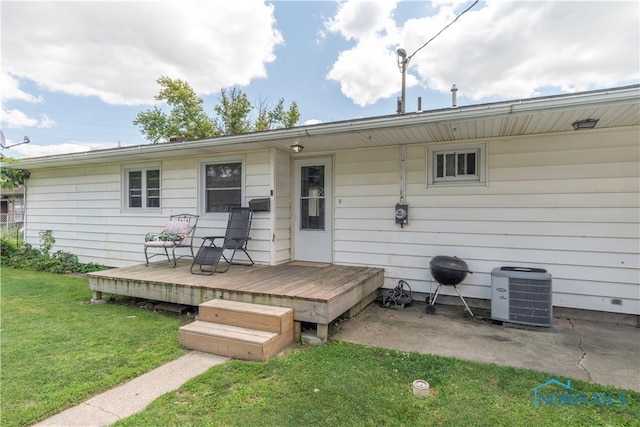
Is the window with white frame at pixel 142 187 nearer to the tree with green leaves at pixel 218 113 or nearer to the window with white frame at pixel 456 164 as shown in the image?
the window with white frame at pixel 456 164

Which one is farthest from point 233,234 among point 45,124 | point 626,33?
point 45,124

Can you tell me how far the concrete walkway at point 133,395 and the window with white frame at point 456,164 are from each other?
3533 millimetres

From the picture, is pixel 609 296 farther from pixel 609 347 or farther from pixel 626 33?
pixel 626 33

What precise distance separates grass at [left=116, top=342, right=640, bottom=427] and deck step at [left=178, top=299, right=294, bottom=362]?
0.13 meters

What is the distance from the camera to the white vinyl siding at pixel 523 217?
3.68 metres

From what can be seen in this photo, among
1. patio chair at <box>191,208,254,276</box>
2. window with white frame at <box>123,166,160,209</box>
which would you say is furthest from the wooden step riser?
window with white frame at <box>123,166,160,209</box>

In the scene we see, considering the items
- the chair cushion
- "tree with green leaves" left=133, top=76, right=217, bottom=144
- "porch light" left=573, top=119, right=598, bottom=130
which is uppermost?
"tree with green leaves" left=133, top=76, right=217, bottom=144

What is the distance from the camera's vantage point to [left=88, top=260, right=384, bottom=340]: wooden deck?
312 cm

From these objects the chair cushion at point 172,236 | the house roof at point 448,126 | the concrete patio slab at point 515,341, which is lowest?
the concrete patio slab at point 515,341

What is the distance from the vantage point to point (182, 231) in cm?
531

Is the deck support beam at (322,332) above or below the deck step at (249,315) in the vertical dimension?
below

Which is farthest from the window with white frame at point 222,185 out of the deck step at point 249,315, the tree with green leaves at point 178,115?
the tree with green leaves at point 178,115

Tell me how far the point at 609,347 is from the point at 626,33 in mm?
4931

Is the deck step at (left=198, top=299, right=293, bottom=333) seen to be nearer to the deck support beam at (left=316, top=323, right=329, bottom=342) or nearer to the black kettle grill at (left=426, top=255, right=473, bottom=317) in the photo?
the deck support beam at (left=316, top=323, right=329, bottom=342)
